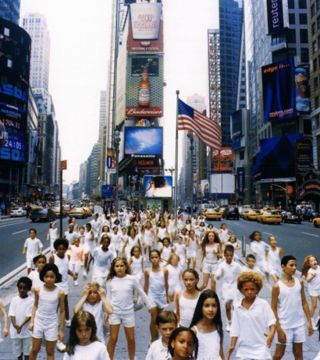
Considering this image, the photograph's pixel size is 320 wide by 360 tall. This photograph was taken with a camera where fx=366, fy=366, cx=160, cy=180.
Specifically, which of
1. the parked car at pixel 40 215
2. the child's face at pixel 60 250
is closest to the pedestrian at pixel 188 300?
the child's face at pixel 60 250

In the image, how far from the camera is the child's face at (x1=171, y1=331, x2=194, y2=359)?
9.03 feet

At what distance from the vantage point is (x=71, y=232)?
504 inches

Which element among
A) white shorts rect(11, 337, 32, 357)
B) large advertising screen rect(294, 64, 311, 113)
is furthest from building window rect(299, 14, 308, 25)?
white shorts rect(11, 337, 32, 357)

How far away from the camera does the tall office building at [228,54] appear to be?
174 meters

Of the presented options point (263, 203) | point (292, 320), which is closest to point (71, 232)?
point (292, 320)

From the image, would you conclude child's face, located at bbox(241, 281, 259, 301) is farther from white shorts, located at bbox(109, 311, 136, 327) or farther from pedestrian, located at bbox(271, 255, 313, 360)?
white shorts, located at bbox(109, 311, 136, 327)

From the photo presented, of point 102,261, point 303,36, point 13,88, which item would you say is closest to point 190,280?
point 102,261

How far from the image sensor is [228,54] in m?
178

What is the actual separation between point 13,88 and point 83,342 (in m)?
79.6

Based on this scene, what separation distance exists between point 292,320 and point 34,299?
3.58 metres

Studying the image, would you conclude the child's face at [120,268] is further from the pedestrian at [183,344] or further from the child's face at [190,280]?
the pedestrian at [183,344]

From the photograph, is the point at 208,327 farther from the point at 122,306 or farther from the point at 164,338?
the point at 122,306

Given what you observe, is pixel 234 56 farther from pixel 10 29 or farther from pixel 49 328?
pixel 49 328

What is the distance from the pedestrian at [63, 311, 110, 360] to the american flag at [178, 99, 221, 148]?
13.9 meters
